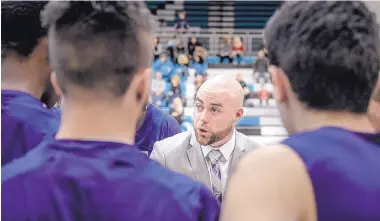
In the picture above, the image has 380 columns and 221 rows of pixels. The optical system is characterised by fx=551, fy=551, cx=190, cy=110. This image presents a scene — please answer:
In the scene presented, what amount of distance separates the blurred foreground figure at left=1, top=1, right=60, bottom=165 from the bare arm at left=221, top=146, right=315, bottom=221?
47 cm

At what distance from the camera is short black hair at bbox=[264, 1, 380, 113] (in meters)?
→ 0.98

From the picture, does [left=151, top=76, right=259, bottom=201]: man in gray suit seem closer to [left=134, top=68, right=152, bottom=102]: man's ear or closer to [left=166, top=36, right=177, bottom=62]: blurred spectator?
[left=134, top=68, right=152, bottom=102]: man's ear

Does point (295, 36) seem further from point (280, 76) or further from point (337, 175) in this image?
point (337, 175)

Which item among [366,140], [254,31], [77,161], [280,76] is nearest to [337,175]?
[366,140]

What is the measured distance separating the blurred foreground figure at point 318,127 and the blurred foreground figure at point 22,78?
49cm

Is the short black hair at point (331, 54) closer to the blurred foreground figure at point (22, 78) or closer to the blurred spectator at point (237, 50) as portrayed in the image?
the blurred foreground figure at point (22, 78)

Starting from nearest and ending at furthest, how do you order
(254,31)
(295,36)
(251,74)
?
1. (295,36)
2. (251,74)
3. (254,31)

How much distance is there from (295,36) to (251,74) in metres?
10.4

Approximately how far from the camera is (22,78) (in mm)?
1228

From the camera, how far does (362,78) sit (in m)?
0.99

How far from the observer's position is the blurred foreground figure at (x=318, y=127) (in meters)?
0.93

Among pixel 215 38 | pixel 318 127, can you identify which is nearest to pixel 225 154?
pixel 318 127

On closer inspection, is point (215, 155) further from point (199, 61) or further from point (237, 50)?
point (237, 50)

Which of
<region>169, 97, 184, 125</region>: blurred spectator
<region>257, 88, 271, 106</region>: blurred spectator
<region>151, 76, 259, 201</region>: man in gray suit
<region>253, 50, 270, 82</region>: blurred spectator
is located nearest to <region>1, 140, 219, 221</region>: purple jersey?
<region>151, 76, 259, 201</region>: man in gray suit
